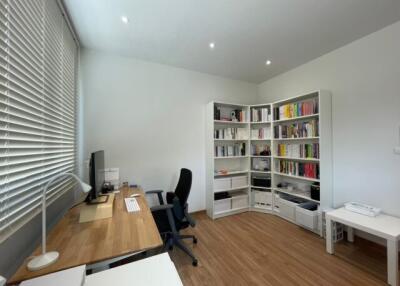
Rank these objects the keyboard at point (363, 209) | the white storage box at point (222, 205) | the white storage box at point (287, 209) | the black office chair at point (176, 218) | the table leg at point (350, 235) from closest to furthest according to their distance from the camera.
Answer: the black office chair at point (176, 218)
the keyboard at point (363, 209)
the table leg at point (350, 235)
the white storage box at point (287, 209)
the white storage box at point (222, 205)

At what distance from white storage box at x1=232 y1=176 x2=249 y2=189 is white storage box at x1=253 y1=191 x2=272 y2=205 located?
0.92ft

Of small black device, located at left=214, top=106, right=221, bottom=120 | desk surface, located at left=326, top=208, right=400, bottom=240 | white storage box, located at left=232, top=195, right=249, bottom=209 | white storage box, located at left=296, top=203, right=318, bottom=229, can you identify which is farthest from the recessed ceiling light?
white storage box, located at left=296, top=203, right=318, bottom=229

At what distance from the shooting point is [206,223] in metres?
2.87

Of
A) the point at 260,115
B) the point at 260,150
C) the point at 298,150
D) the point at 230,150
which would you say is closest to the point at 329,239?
the point at 298,150

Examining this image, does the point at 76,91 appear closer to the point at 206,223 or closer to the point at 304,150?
the point at 206,223

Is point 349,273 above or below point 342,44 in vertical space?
below

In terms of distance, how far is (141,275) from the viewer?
83 cm

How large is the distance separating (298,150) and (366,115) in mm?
944

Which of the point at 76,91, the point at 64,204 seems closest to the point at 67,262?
the point at 64,204

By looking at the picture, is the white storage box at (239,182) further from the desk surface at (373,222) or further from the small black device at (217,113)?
the desk surface at (373,222)

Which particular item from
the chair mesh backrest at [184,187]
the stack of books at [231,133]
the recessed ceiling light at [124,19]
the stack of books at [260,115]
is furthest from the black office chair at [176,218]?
the stack of books at [260,115]

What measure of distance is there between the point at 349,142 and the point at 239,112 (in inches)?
70.5

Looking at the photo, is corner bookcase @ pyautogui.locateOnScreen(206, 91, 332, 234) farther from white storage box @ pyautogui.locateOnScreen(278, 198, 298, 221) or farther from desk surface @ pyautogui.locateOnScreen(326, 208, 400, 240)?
desk surface @ pyautogui.locateOnScreen(326, 208, 400, 240)

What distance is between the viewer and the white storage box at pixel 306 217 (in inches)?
95.1
